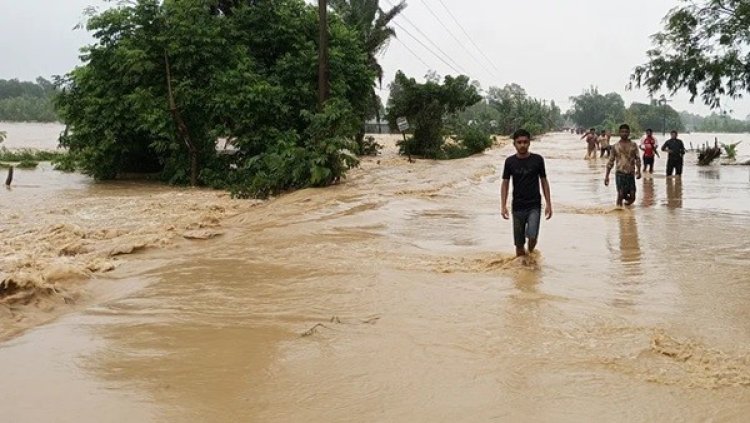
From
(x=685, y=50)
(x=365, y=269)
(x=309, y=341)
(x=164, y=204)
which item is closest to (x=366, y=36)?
(x=685, y=50)

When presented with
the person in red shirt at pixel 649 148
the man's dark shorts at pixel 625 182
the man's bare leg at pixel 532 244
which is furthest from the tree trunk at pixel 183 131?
the person in red shirt at pixel 649 148

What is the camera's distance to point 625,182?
505 inches

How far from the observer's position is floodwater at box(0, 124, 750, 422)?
4023 mm

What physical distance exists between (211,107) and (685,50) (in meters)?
20.0

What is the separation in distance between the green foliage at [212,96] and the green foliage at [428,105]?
10066 mm

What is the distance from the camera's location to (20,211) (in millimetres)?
14961

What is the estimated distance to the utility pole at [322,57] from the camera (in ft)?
60.7

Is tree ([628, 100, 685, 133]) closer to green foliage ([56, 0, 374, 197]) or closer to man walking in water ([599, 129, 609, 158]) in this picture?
man walking in water ([599, 129, 609, 158])

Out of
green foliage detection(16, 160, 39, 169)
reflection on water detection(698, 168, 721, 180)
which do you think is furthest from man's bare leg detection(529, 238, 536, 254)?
green foliage detection(16, 160, 39, 169)

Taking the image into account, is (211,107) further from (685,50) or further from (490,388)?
(685,50)

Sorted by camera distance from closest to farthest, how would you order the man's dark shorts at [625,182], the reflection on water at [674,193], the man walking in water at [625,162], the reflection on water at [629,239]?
1. the reflection on water at [629,239]
2. the man walking in water at [625,162]
3. the man's dark shorts at [625,182]
4. the reflection on water at [674,193]

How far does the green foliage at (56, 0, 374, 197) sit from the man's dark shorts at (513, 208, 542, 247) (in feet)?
33.2

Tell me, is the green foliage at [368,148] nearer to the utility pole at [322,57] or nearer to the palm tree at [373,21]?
the palm tree at [373,21]

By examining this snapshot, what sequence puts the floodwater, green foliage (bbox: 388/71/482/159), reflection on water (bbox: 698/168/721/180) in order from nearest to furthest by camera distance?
the floodwater
reflection on water (bbox: 698/168/721/180)
green foliage (bbox: 388/71/482/159)
